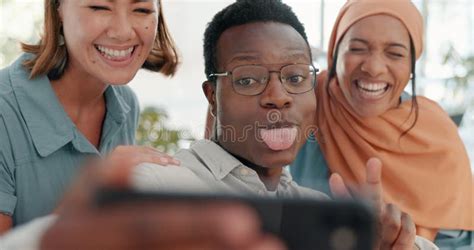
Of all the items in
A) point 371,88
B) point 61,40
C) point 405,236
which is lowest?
point 405,236

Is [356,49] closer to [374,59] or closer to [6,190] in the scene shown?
[374,59]

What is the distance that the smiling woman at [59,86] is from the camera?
0.92 m

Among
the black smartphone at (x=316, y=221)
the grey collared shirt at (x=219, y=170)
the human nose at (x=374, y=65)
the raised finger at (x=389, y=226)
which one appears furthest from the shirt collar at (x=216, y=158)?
the black smartphone at (x=316, y=221)

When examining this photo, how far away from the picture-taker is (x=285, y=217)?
0.99 ft

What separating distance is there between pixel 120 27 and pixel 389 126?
582mm

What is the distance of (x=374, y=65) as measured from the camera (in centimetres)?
110

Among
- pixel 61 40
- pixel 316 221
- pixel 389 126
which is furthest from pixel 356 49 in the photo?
pixel 316 221

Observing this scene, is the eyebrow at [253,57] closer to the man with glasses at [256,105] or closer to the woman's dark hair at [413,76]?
the man with glasses at [256,105]

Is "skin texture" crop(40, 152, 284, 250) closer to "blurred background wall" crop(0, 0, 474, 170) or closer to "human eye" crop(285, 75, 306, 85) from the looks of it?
"human eye" crop(285, 75, 306, 85)

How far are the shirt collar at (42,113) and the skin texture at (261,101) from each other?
26 cm

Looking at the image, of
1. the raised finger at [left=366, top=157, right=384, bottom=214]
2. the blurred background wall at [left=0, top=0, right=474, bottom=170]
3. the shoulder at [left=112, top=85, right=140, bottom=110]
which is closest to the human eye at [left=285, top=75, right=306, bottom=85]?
the raised finger at [left=366, top=157, right=384, bottom=214]

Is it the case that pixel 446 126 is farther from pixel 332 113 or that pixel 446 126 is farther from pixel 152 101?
pixel 152 101

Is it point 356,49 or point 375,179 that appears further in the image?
point 356,49

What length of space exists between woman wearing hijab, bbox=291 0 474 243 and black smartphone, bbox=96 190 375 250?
82cm
